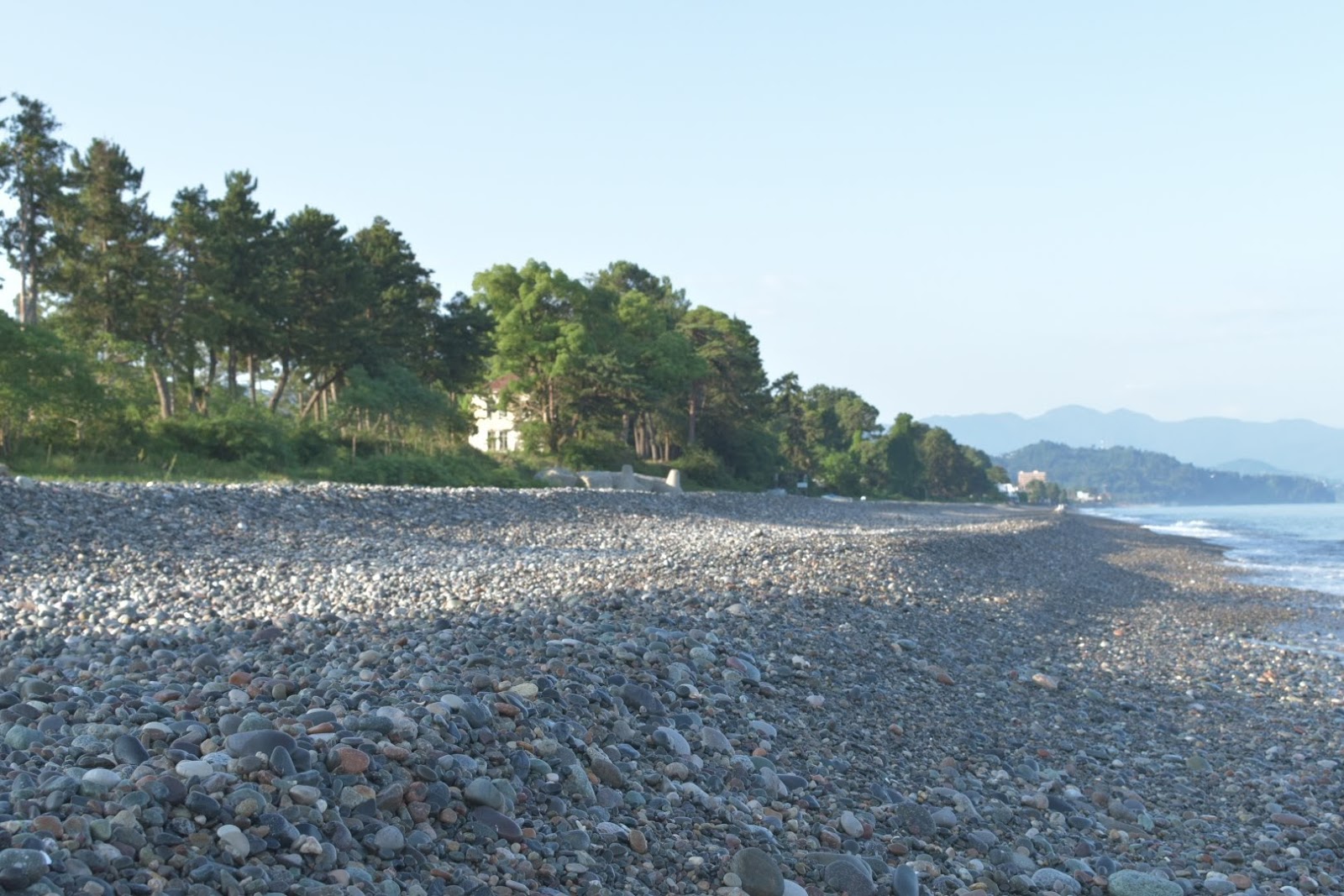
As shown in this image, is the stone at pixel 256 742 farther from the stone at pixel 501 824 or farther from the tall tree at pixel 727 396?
the tall tree at pixel 727 396

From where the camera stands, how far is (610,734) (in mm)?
4801

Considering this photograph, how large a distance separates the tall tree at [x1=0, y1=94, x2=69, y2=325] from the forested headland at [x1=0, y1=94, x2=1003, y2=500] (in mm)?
53

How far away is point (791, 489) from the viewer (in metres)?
65.2

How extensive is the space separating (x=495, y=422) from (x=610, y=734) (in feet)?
164

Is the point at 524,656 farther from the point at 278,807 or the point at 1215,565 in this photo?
the point at 1215,565

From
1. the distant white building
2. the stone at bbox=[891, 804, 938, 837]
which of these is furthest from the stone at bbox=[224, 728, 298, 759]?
the distant white building

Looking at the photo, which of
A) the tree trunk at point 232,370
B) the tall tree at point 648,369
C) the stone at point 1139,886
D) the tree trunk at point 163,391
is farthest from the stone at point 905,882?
the tall tree at point 648,369

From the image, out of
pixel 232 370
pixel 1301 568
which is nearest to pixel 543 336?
pixel 232 370

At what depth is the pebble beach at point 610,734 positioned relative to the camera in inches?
129

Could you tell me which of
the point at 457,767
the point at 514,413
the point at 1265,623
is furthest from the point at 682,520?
the point at 514,413

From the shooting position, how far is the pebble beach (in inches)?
129

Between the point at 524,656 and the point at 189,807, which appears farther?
the point at 524,656

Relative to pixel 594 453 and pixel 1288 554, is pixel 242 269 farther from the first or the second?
pixel 1288 554

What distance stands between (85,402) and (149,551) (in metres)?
10.9
